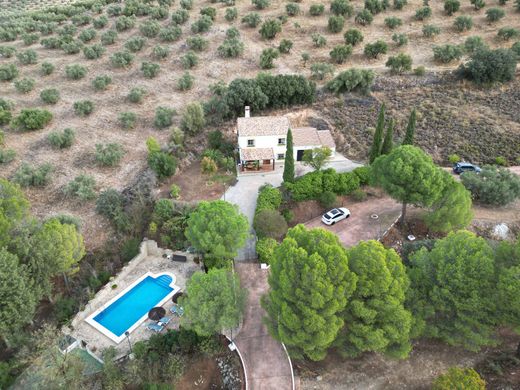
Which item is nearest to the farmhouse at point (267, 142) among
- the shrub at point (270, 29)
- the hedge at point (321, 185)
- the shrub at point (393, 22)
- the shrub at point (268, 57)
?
the hedge at point (321, 185)

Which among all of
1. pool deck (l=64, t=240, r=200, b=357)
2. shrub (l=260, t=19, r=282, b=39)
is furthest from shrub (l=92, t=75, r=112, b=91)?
pool deck (l=64, t=240, r=200, b=357)

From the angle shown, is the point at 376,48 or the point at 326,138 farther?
the point at 376,48

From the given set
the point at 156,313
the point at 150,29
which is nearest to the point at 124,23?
the point at 150,29

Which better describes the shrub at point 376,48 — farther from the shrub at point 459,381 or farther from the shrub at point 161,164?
the shrub at point 459,381

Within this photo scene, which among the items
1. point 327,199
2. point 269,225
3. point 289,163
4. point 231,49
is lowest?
point 327,199

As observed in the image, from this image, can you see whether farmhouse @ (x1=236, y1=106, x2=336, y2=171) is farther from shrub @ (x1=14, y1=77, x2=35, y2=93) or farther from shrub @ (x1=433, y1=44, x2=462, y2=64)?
shrub @ (x1=14, y1=77, x2=35, y2=93)

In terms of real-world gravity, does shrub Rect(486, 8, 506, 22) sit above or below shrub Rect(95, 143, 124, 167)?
above

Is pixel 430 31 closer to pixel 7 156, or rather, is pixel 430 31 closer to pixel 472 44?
pixel 472 44
